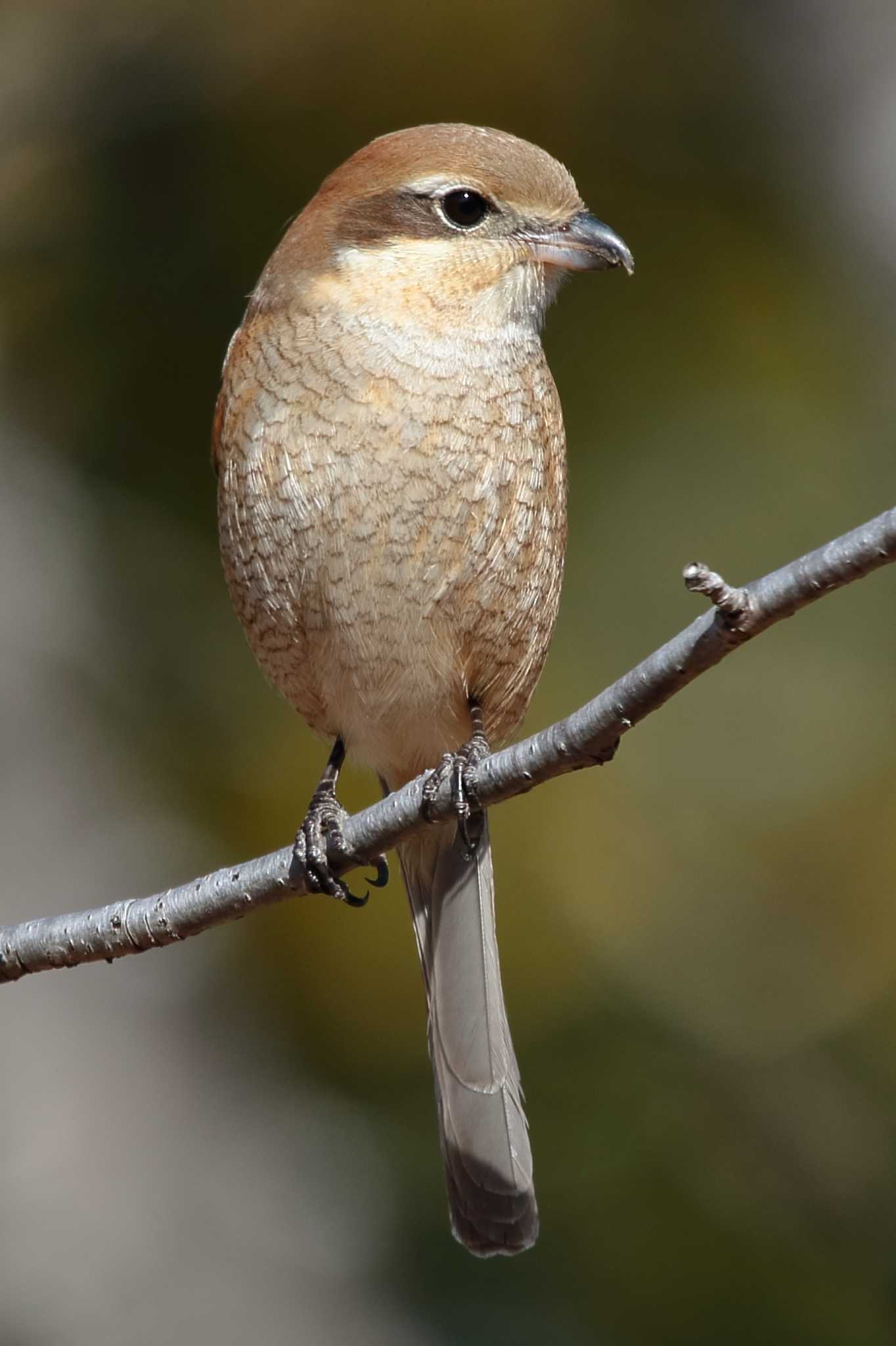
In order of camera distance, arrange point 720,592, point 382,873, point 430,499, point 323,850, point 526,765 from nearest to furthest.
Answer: point 720,592
point 526,765
point 323,850
point 430,499
point 382,873

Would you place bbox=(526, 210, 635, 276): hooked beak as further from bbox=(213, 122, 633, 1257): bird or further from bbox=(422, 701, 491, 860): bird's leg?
bbox=(422, 701, 491, 860): bird's leg

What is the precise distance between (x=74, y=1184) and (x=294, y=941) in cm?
99

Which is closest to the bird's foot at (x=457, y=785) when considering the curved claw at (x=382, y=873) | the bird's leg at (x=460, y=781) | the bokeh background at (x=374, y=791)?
the bird's leg at (x=460, y=781)

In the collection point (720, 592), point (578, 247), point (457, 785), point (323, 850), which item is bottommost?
point (720, 592)

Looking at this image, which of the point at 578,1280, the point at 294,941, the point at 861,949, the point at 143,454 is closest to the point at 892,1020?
the point at 861,949

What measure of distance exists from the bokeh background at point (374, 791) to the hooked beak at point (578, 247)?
5.60 ft

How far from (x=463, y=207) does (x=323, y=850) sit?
134 cm

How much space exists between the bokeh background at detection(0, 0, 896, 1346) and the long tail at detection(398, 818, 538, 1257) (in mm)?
1304

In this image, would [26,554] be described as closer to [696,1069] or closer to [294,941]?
[294,941]

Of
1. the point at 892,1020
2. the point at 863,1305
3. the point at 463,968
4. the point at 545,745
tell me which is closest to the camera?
the point at 545,745

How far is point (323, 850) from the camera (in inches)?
118

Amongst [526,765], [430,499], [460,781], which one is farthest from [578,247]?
[526,765]

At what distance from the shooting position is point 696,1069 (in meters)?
5.12

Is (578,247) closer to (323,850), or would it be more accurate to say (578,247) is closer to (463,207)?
(463,207)
